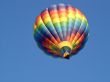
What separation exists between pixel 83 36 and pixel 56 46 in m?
3.41

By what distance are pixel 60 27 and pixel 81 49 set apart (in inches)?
154

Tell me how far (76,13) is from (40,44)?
17.9 ft

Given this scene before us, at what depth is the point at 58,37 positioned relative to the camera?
630ft

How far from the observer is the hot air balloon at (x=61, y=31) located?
19188 cm

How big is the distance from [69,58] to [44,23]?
17.1 ft

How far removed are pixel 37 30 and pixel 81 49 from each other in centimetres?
552

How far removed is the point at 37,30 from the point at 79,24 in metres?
4.91

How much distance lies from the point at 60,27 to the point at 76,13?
3.02m

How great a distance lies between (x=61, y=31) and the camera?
192 m

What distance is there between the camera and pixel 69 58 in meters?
191

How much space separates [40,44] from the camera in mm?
193500

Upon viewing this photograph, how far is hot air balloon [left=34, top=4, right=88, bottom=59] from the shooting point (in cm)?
19188

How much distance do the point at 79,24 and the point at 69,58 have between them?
14.1 feet

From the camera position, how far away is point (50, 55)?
636ft
